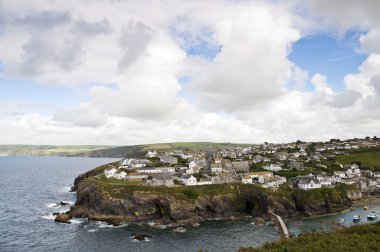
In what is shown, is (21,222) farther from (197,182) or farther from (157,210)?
(197,182)

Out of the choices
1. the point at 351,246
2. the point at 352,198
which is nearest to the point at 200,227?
the point at 351,246

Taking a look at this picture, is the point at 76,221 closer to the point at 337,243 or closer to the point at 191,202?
the point at 191,202

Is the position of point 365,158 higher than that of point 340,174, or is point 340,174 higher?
point 365,158

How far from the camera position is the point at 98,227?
74.4 metres

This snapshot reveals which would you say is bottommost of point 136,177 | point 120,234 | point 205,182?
point 120,234

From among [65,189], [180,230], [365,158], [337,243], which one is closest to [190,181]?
[180,230]

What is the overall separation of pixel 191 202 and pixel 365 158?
10211 centimetres

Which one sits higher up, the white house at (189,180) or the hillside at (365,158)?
the hillside at (365,158)

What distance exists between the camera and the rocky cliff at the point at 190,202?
82938mm

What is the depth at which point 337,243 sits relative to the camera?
31.2m

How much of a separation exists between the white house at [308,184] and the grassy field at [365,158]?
5423 cm

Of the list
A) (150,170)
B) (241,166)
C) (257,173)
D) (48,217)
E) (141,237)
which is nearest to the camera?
(141,237)

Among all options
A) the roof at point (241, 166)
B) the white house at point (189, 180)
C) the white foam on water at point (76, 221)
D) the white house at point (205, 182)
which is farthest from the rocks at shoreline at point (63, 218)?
the roof at point (241, 166)

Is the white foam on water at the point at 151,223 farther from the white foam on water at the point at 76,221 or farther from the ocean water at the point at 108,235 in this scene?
the white foam on water at the point at 76,221
